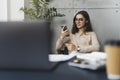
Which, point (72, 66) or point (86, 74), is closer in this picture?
point (86, 74)

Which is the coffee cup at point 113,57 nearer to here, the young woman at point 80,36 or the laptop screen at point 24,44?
the laptop screen at point 24,44

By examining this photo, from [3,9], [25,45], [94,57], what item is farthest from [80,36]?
[25,45]

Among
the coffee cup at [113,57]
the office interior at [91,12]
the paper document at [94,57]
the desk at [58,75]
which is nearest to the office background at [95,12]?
the office interior at [91,12]

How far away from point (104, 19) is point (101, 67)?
2.79 m

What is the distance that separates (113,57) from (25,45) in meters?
0.38

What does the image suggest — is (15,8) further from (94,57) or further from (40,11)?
(94,57)

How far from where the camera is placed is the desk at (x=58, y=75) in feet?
3.39

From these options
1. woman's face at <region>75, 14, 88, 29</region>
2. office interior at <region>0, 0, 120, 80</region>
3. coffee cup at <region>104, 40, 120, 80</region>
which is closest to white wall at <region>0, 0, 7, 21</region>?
office interior at <region>0, 0, 120, 80</region>

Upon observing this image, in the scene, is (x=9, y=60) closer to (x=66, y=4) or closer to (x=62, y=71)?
(x=62, y=71)

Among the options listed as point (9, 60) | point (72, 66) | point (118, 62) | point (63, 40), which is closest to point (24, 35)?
point (9, 60)

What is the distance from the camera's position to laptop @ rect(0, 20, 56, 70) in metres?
1.07

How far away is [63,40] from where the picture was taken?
134 inches

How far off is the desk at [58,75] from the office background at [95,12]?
8.72 ft

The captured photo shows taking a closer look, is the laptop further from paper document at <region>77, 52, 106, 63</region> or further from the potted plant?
the potted plant
